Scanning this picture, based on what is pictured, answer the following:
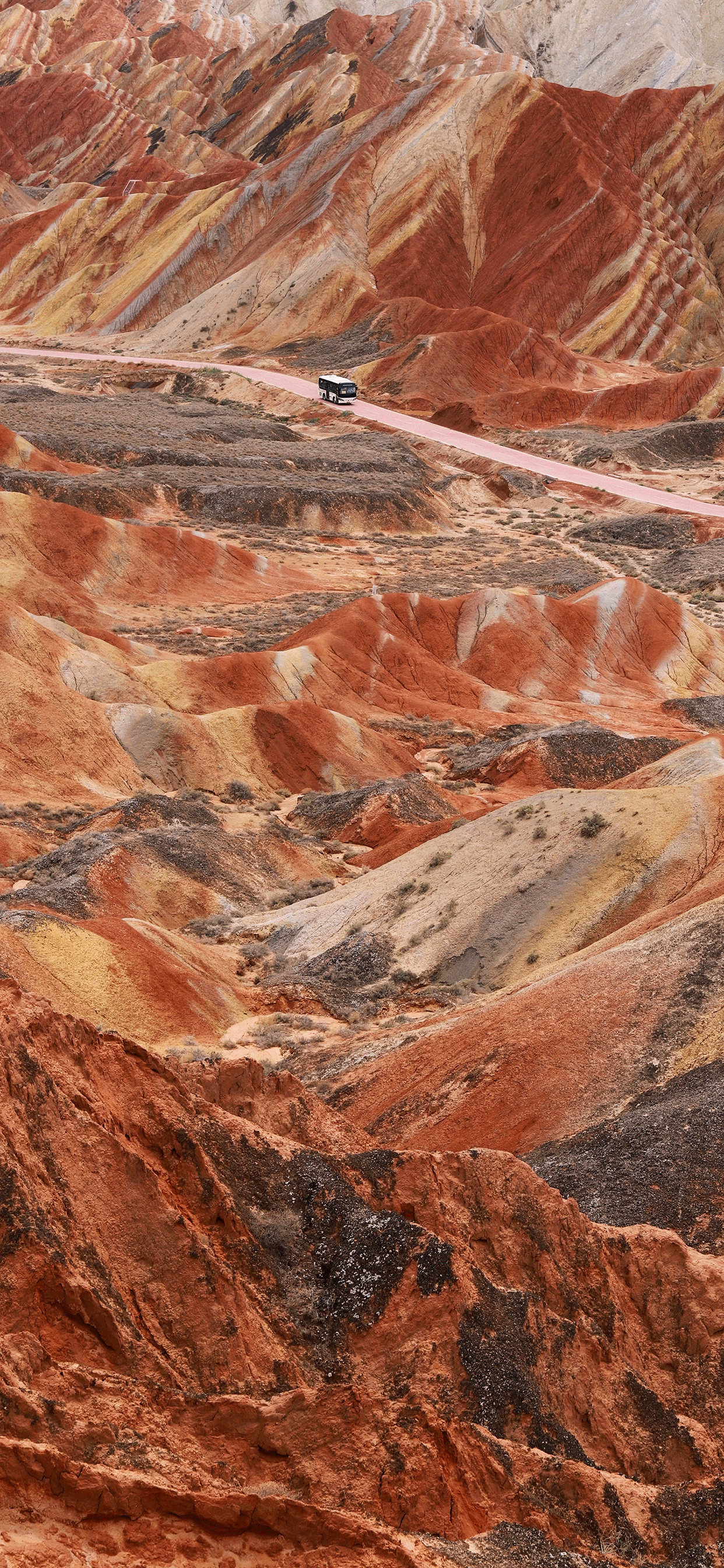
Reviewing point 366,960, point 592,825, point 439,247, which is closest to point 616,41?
point 439,247

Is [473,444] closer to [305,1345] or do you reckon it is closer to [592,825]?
[592,825]

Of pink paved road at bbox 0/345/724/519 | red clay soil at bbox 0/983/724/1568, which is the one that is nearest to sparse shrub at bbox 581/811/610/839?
red clay soil at bbox 0/983/724/1568

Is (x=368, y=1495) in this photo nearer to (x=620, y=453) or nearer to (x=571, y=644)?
(x=571, y=644)

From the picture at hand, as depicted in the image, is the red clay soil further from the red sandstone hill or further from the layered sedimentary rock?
the layered sedimentary rock

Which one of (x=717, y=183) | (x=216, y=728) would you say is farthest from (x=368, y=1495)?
(x=717, y=183)

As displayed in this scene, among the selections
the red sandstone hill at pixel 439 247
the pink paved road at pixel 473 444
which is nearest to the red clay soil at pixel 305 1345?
the pink paved road at pixel 473 444

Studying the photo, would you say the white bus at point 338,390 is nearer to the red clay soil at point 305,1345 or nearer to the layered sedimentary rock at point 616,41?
the layered sedimentary rock at point 616,41
